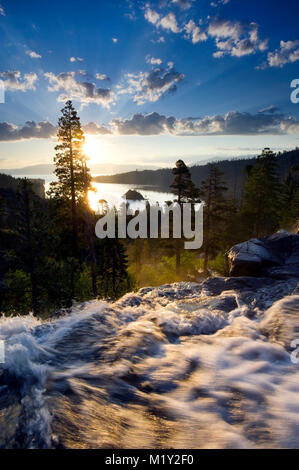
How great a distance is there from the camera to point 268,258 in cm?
1074

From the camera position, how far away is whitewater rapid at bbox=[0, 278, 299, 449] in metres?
3.65

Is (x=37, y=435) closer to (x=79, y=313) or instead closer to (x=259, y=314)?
(x=79, y=313)

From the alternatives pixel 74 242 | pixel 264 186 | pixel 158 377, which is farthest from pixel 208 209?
pixel 158 377

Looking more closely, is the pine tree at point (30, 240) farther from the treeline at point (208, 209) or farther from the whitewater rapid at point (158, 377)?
the treeline at point (208, 209)

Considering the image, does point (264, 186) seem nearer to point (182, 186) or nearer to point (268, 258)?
point (182, 186)

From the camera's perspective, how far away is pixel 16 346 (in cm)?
538

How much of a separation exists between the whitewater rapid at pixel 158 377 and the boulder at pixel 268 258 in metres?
1.54

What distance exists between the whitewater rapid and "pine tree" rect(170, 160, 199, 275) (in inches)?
706

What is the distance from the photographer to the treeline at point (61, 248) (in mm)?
17422

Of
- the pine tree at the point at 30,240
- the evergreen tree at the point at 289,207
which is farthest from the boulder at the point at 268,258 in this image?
the evergreen tree at the point at 289,207

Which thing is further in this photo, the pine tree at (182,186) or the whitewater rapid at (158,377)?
the pine tree at (182,186)

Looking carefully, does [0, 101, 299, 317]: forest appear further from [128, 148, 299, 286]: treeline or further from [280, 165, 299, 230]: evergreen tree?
[280, 165, 299, 230]: evergreen tree

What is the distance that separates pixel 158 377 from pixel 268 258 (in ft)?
25.5

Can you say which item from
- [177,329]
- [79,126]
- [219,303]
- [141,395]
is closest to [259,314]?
[219,303]
